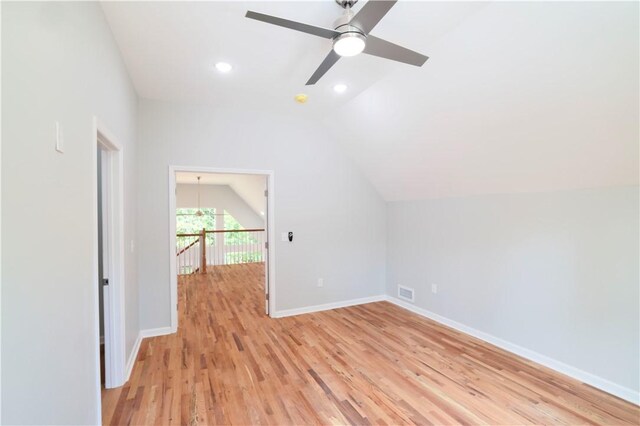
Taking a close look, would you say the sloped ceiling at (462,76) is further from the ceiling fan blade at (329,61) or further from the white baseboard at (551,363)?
the white baseboard at (551,363)

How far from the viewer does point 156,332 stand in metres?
3.53

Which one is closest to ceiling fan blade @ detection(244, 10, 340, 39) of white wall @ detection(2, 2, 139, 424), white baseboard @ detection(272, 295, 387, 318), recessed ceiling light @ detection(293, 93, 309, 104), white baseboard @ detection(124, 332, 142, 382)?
white wall @ detection(2, 2, 139, 424)

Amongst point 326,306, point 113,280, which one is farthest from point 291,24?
point 326,306

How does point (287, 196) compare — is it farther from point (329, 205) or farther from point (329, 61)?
point (329, 61)

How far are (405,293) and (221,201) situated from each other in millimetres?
8179

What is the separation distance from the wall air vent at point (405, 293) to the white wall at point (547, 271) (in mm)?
281

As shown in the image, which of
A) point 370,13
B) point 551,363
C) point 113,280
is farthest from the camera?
point 551,363

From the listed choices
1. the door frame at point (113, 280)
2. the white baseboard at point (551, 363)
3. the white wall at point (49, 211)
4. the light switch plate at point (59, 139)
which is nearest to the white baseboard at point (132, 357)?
the door frame at point (113, 280)

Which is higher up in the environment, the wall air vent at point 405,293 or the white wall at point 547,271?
the white wall at point 547,271

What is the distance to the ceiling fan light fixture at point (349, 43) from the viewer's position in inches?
69.4

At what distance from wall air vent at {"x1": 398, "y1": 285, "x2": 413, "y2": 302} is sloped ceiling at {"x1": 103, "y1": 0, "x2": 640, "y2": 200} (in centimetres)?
169

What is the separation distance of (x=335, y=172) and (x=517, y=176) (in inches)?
92.4

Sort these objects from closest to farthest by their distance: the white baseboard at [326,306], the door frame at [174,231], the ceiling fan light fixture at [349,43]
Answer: the ceiling fan light fixture at [349,43] < the door frame at [174,231] < the white baseboard at [326,306]

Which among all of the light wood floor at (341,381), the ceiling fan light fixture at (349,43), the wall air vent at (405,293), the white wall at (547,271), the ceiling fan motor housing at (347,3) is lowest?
the light wood floor at (341,381)
